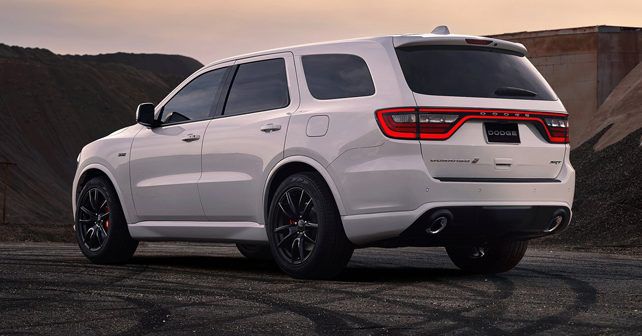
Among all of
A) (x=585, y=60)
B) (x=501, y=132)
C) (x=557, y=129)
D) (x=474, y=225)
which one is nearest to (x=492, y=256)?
(x=557, y=129)

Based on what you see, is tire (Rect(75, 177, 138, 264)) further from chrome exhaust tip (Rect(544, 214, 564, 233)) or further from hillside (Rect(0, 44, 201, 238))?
hillside (Rect(0, 44, 201, 238))

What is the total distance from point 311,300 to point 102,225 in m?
Answer: 4.13

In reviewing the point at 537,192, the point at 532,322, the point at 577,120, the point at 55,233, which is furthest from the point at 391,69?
the point at 577,120

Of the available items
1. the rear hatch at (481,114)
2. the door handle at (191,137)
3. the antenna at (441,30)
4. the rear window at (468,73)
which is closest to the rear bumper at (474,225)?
the rear hatch at (481,114)

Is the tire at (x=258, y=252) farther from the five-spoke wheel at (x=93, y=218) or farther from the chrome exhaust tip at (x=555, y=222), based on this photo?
the chrome exhaust tip at (x=555, y=222)

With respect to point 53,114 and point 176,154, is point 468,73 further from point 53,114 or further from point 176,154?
point 53,114

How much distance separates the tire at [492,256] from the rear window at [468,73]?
1458 millimetres

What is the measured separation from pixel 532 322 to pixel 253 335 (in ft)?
5.49

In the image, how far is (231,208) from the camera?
970 centimetres

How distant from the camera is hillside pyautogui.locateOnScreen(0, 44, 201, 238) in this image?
196 ft

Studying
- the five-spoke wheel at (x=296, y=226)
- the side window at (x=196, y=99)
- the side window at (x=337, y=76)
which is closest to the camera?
the side window at (x=337, y=76)

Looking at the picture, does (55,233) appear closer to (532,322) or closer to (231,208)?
(231,208)

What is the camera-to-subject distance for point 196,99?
1047 centimetres

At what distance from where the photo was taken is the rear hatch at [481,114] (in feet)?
27.5
